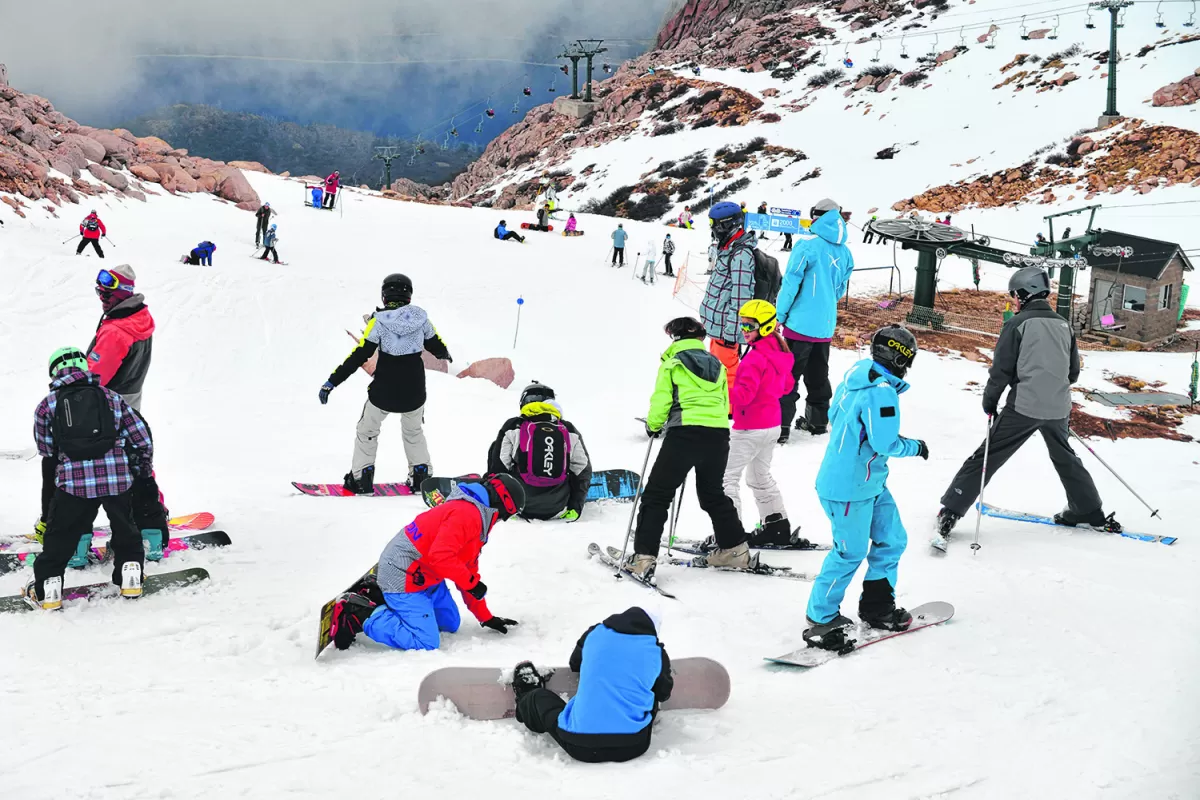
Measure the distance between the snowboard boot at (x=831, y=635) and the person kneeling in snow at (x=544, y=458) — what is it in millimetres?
2699

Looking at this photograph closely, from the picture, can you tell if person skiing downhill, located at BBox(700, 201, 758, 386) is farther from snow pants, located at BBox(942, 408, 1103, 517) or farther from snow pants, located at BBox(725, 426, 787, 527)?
snow pants, located at BBox(942, 408, 1103, 517)

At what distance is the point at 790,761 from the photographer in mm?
3582

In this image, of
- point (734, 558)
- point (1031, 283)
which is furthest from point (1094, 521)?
point (734, 558)

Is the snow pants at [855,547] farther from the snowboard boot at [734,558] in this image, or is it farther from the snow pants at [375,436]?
the snow pants at [375,436]

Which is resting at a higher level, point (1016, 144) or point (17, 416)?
point (1016, 144)

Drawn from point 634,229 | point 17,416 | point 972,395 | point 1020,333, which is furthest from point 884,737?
point 634,229

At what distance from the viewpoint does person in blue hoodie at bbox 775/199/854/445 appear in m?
8.46

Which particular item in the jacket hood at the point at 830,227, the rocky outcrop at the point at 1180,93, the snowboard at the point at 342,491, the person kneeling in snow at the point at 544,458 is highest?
the rocky outcrop at the point at 1180,93

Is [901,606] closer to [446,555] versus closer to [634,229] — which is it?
[446,555]

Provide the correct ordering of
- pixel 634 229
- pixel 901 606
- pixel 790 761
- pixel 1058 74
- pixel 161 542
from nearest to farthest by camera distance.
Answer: pixel 790 761
pixel 901 606
pixel 161 542
pixel 634 229
pixel 1058 74

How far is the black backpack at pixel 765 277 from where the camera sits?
8586 millimetres

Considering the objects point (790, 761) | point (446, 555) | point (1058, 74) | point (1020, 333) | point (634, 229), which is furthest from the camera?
point (1058, 74)

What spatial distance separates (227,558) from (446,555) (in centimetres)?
234

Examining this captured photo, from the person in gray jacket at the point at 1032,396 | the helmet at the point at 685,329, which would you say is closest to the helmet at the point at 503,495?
the helmet at the point at 685,329
